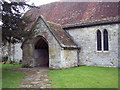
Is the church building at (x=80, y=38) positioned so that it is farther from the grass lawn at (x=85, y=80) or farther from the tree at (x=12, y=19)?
the grass lawn at (x=85, y=80)

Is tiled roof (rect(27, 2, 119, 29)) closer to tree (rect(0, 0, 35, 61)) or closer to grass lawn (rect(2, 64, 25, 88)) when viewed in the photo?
tree (rect(0, 0, 35, 61))

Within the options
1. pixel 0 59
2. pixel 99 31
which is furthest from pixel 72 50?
pixel 0 59

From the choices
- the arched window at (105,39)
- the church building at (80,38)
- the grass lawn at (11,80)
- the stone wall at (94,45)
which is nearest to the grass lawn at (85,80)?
the grass lawn at (11,80)

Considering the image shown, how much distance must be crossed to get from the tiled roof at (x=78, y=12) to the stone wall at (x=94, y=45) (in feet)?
3.47

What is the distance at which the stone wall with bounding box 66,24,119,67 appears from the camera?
12.2 meters

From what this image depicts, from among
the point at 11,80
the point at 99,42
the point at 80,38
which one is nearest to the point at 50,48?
the point at 80,38

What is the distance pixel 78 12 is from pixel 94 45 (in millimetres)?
4845

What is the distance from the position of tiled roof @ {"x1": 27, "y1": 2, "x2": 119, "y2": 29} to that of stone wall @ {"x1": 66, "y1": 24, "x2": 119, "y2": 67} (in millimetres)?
1057

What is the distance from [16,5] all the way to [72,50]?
6.49 m

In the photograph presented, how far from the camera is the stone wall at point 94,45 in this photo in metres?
12.2

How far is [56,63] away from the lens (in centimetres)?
1193

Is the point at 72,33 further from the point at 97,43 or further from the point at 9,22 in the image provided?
the point at 9,22

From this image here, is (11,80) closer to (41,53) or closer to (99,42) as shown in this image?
(41,53)

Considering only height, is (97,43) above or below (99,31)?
below
